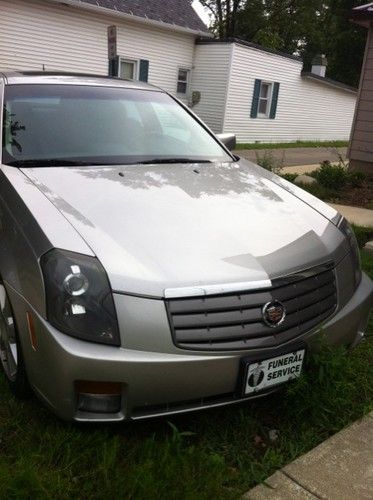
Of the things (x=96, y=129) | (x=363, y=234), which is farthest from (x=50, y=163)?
(x=363, y=234)

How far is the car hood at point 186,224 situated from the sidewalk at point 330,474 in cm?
78

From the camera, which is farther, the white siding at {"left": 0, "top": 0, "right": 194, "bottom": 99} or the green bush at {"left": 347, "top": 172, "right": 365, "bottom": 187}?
the white siding at {"left": 0, "top": 0, "right": 194, "bottom": 99}

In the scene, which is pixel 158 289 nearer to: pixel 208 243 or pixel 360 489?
pixel 208 243

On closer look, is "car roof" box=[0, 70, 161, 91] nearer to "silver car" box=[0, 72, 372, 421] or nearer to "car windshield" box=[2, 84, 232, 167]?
"car windshield" box=[2, 84, 232, 167]

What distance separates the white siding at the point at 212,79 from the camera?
52.3 ft

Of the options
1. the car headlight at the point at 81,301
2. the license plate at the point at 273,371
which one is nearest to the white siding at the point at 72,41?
the car headlight at the point at 81,301

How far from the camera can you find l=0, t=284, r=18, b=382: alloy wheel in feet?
7.68

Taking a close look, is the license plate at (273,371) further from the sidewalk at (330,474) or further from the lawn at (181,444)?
the sidewalk at (330,474)

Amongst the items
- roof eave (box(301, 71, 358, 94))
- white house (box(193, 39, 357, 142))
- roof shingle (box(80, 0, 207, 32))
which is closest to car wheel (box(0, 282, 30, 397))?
roof shingle (box(80, 0, 207, 32))

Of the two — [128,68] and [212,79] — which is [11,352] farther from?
[212,79]

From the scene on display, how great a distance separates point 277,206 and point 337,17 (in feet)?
95.2

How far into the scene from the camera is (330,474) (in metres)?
2.10

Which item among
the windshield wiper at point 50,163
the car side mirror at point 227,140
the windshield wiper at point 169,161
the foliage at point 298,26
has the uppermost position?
the foliage at point 298,26

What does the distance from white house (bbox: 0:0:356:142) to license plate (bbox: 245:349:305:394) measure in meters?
9.57
